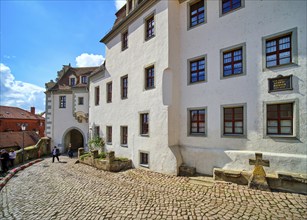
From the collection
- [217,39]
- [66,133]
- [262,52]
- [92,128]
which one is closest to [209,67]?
[217,39]

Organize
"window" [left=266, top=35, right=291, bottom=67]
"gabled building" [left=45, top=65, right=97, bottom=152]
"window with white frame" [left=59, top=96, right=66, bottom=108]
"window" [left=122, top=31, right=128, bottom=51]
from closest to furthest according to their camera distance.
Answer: "window" [left=266, top=35, right=291, bottom=67] → "window" [left=122, top=31, right=128, bottom=51] → "gabled building" [left=45, top=65, right=97, bottom=152] → "window with white frame" [left=59, top=96, right=66, bottom=108]

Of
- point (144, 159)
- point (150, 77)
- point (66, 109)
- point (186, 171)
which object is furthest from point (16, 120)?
point (186, 171)

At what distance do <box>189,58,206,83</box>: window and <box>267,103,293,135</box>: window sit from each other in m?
3.76

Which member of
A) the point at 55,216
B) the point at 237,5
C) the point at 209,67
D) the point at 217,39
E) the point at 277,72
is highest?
the point at 237,5

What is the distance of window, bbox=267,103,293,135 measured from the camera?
23.1 feet

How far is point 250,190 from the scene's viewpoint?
646 cm

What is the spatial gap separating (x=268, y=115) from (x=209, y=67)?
3868 millimetres

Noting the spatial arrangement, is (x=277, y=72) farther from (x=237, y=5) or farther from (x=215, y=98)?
(x=237, y=5)

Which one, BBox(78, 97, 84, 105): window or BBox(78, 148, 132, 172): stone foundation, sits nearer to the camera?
BBox(78, 148, 132, 172): stone foundation

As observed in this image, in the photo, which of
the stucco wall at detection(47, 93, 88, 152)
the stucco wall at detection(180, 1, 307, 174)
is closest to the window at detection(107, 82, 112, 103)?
the stucco wall at detection(180, 1, 307, 174)

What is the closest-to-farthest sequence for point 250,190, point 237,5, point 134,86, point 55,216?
point 55,216 → point 250,190 → point 237,5 → point 134,86

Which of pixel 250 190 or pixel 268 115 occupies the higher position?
pixel 268 115

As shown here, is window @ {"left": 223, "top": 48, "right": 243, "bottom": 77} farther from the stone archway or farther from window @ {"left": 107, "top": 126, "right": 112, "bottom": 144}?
the stone archway

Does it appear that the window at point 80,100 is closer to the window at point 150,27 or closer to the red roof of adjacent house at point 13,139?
the window at point 150,27
